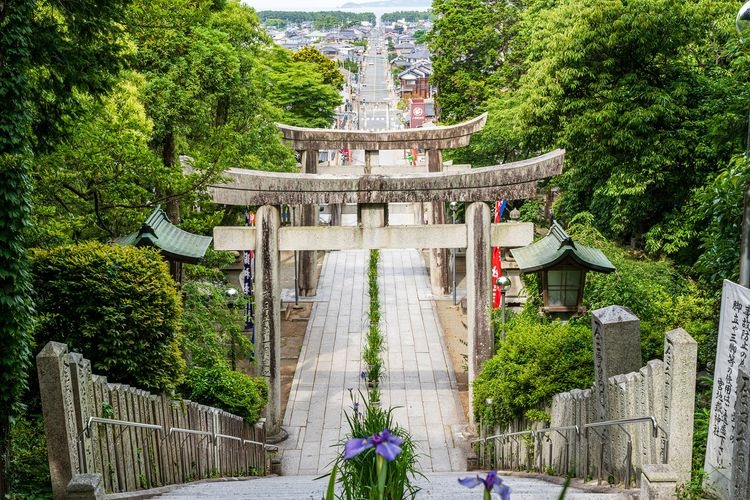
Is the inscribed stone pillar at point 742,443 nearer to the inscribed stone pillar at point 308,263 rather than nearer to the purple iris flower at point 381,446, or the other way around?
the purple iris flower at point 381,446

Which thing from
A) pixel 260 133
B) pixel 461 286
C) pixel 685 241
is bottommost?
pixel 461 286

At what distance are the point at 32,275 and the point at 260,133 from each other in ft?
39.9

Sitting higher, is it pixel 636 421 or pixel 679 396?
pixel 679 396

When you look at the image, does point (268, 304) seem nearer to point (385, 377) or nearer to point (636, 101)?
point (385, 377)

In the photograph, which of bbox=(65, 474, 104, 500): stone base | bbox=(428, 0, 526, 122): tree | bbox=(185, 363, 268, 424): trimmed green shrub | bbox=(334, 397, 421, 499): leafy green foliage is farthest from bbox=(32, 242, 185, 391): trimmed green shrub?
bbox=(428, 0, 526, 122): tree

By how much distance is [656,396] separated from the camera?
6.41 metres

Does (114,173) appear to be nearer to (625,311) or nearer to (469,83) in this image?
(625,311)

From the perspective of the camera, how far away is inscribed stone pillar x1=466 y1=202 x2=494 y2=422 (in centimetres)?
1314

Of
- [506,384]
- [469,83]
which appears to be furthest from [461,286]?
[506,384]

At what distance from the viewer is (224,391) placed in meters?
10.7

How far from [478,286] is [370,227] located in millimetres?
1971

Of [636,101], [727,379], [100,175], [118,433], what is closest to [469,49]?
[636,101]

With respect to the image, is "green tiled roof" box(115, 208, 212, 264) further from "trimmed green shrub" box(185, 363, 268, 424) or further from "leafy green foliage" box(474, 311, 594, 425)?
"leafy green foliage" box(474, 311, 594, 425)

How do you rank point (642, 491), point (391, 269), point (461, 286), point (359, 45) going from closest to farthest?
point (642, 491) < point (461, 286) < point (391, 269) < point (359, 45)
